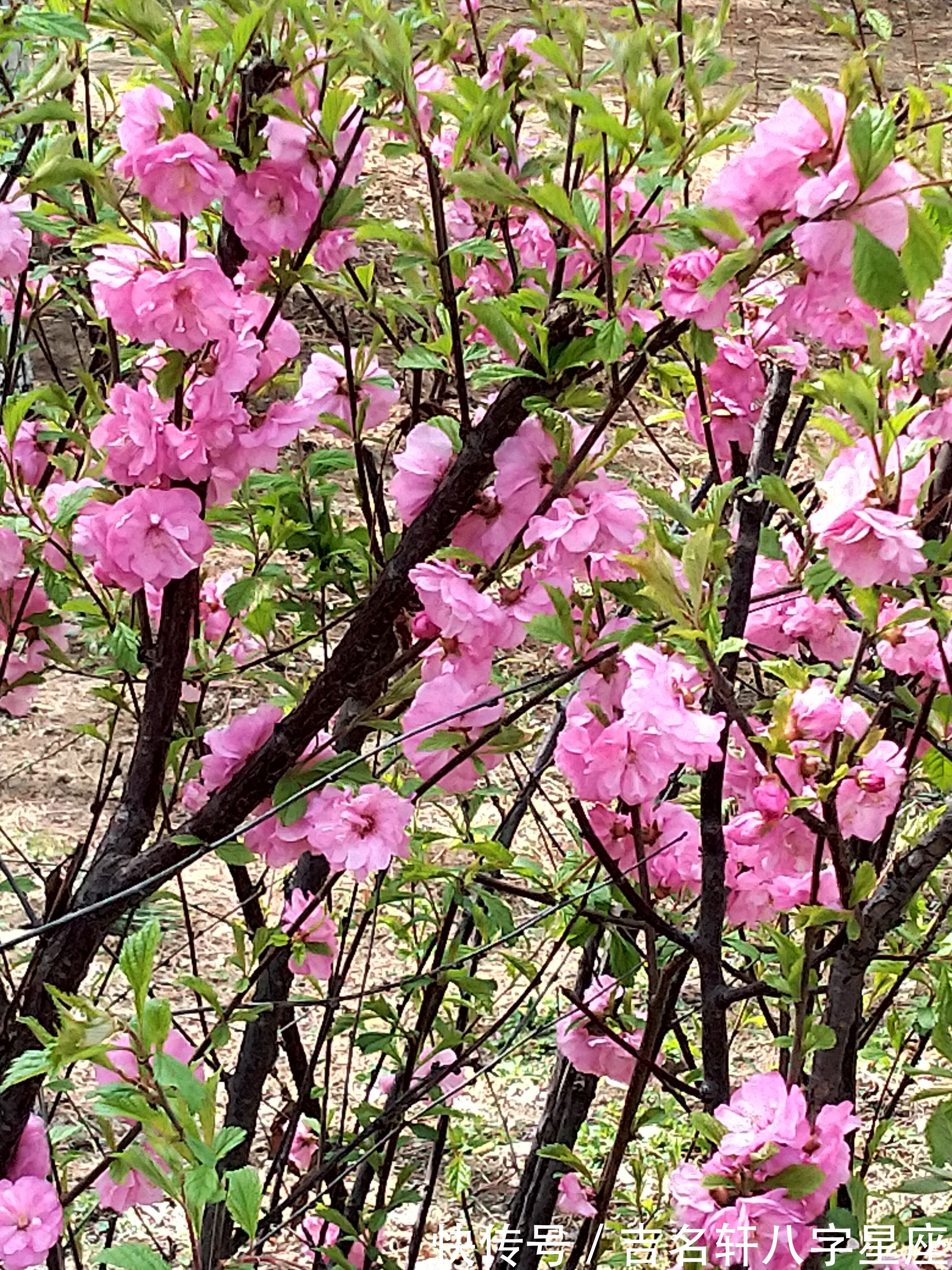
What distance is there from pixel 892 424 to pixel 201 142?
1.41 feet

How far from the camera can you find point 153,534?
3.09ft

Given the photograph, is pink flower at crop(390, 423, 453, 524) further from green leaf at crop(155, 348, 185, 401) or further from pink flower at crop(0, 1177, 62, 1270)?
pink flower at crop(0, 1177, 62, 1270)

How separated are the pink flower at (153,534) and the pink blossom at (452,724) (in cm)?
17

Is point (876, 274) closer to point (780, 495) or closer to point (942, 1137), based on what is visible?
point (780, 495)

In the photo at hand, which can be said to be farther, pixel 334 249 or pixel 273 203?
pixel 334 249

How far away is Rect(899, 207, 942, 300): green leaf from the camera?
0.69 meters

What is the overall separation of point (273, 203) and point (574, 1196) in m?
1.04

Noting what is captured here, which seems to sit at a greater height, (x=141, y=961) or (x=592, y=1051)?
(x=592, y=1051)

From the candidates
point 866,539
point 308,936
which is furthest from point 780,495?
point 308,936

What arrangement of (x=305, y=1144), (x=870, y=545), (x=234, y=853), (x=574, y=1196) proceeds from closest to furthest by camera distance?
(x=870, y=545) → (x=234, y=853) → (x=574, y=1196) → (x=305, y=1144)

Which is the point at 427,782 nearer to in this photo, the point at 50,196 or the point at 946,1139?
the point at 946,1139

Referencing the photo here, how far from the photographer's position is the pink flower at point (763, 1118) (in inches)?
34.3

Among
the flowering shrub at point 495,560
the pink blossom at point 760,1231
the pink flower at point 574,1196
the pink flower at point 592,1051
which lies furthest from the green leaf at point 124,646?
the pink flower at point 574,1196

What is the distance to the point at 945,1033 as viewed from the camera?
969 millimetres
